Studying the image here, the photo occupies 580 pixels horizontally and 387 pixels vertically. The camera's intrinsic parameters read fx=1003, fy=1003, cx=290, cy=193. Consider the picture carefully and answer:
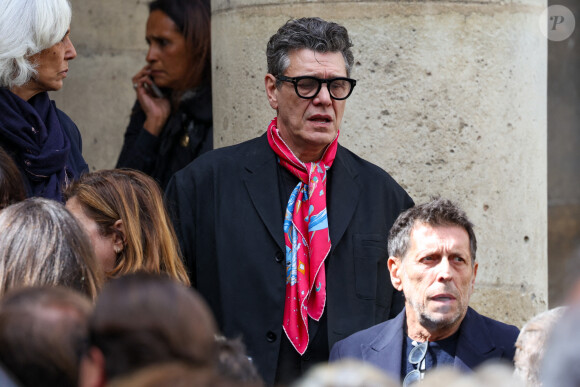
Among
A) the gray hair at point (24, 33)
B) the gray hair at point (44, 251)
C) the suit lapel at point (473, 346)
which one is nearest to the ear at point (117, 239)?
the gray hair at point (44, 251)

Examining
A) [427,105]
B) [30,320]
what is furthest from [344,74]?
[30,320]

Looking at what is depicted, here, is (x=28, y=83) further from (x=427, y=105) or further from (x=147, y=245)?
(x=427, y=105)

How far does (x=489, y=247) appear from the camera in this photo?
13.1ft

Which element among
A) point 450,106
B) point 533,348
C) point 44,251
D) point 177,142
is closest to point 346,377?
point 533,348

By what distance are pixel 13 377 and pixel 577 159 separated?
17.3ft

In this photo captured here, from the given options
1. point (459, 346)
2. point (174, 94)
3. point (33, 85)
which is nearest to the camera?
point (459, 346)

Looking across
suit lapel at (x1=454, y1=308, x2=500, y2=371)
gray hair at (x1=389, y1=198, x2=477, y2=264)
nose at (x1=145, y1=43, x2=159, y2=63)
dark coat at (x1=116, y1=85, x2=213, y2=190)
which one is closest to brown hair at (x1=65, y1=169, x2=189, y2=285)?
gray hair at (x1=389, y1=198, x2=477, y2=264)

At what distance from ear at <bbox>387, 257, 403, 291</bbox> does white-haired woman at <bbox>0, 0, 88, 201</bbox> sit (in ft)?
3.73

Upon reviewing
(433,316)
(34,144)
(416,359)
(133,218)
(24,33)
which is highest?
(24,33)

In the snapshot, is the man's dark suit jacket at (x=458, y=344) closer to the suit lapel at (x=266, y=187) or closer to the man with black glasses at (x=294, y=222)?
the man with black glasses at (x=294, y=222)

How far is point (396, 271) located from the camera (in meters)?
3.26

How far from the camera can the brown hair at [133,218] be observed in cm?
295

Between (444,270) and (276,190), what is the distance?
68 cm

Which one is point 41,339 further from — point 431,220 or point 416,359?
point 431,220
